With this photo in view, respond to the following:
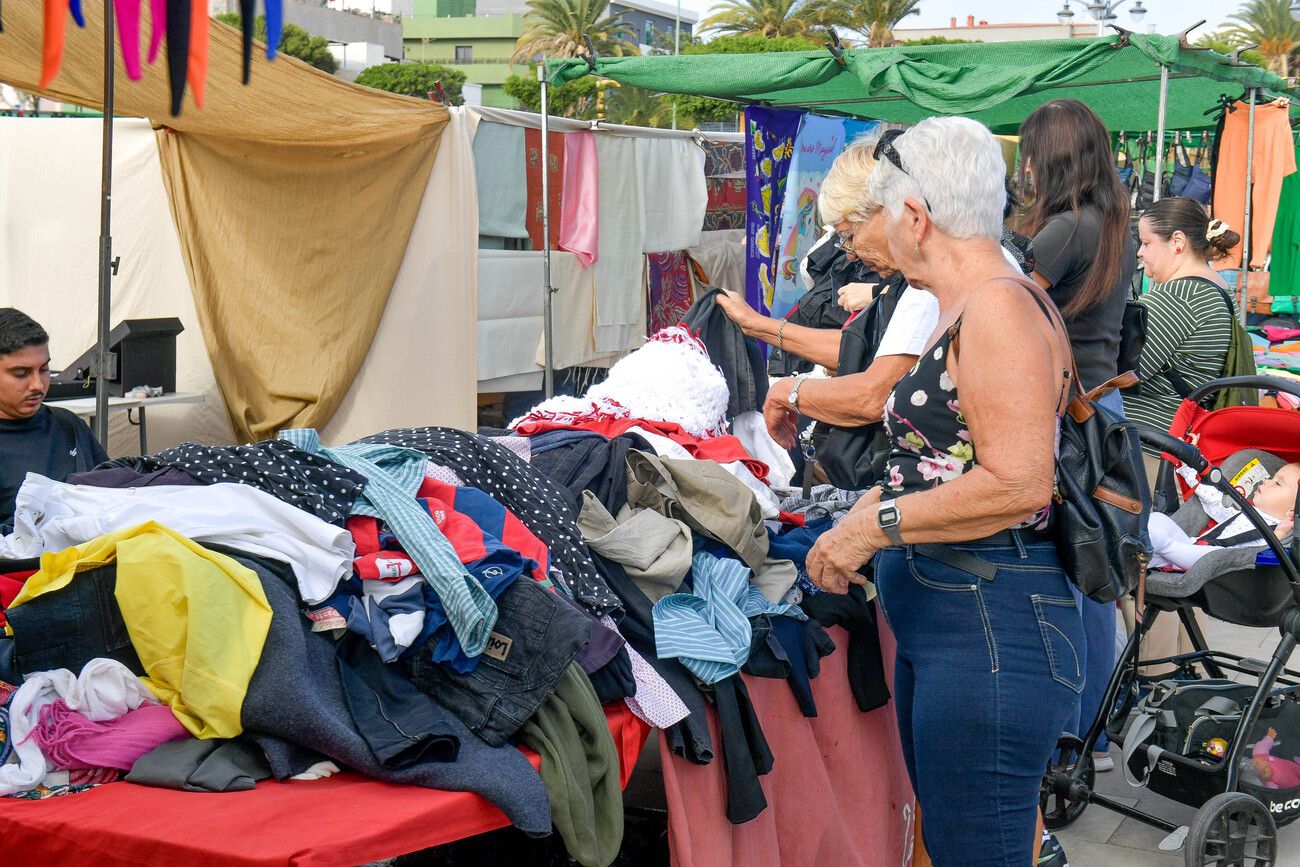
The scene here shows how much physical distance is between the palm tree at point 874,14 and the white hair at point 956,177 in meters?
38.3

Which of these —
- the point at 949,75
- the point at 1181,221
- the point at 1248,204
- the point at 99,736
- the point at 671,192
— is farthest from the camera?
the point at 671,192

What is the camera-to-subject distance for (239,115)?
20.2ft

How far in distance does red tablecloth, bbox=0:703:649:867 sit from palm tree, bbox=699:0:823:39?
42.1 meters

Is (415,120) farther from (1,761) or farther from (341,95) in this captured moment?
(1,761)

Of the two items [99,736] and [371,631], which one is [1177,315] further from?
[99,736]

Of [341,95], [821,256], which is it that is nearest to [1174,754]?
[821,256]

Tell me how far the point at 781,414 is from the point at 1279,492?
182cm

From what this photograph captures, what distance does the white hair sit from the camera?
2.08 meters

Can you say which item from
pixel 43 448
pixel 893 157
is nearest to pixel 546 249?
pixel 43 448

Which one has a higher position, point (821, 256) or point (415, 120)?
point (415, 120)

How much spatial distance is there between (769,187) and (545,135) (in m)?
1.74

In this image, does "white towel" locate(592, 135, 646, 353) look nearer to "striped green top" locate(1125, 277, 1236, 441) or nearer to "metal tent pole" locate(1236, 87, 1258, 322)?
"metal tent pole" locate(1236, 87, 1258, 322)

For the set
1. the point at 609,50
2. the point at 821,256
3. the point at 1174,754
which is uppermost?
the point at 609,50

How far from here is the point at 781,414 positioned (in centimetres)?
297
